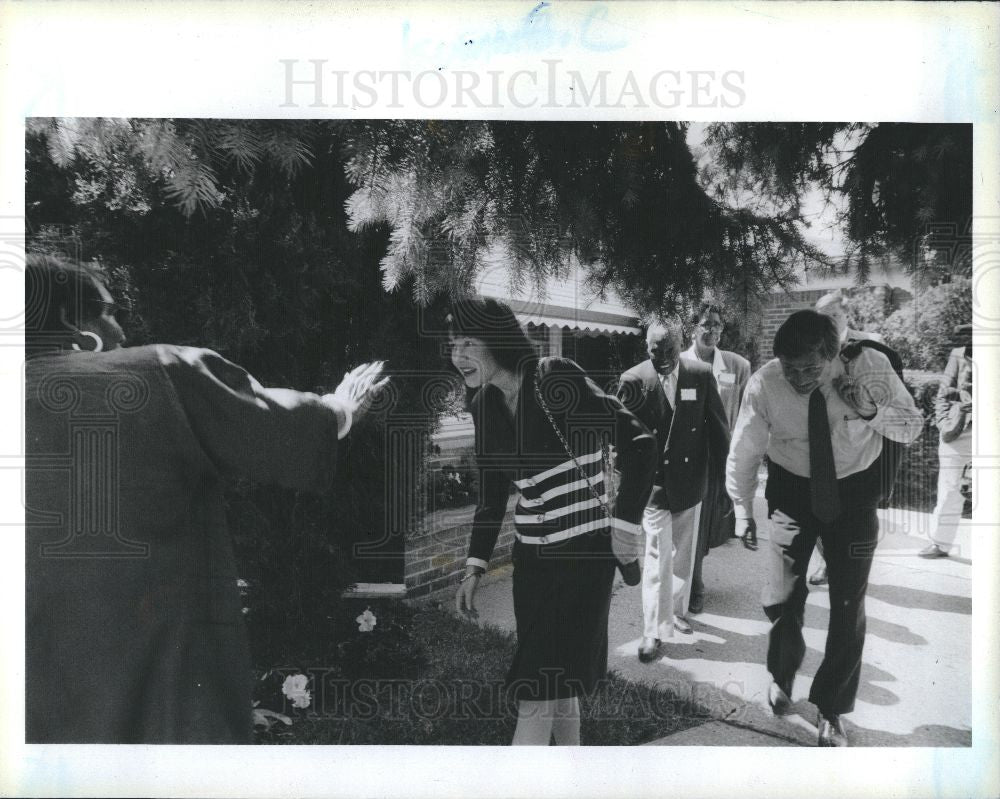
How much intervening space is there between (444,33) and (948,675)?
3.42 m

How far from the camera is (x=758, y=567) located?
10.4ft

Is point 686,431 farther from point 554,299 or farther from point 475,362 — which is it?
point 475,362

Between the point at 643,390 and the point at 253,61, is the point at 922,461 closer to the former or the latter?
the point at 643,390

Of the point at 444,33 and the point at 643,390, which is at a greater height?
the point at 444,33

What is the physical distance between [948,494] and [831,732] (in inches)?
44.2

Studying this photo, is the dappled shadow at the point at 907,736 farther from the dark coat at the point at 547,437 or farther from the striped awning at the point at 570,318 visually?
the striped awning at the point at 570,318

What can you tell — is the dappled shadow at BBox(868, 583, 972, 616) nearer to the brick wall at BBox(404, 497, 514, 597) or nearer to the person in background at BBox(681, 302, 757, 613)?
the person in background at BBox(681, 302, 757, 613)

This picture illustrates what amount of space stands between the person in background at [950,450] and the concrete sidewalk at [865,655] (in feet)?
0.17

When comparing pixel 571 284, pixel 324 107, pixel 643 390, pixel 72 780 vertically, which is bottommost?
pixel 72 780

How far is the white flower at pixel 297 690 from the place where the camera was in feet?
10.4

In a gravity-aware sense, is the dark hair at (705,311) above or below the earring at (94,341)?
above

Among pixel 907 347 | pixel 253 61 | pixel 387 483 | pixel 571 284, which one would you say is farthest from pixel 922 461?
pixel 253 61

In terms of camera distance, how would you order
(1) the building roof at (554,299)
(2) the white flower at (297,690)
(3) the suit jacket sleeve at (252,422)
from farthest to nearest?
(2) the white flower at (297,690), (1) the building roof at (554,299), (3) the suit jacket sleeve at (252,422)

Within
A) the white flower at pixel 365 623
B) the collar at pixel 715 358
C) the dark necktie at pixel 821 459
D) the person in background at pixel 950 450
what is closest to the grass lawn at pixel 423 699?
the white flower at pixel 365 623
